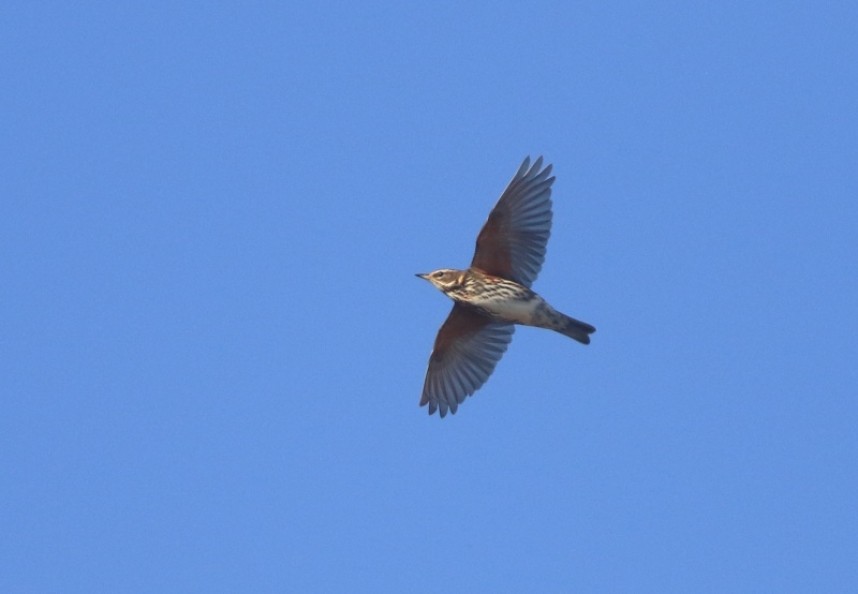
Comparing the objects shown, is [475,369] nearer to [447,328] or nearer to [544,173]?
[447,328]

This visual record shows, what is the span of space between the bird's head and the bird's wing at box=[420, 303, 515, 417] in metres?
0.87

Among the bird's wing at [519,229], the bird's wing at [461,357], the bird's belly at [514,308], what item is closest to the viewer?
the bird's belly at [514,308]

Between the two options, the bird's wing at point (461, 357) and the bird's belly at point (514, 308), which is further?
the bird's wing at point (461, 357)

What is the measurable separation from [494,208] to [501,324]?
1975 millimetres

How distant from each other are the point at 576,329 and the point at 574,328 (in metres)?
0.04

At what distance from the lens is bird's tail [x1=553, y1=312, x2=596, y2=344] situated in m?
25.2

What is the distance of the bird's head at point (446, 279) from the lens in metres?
25.5

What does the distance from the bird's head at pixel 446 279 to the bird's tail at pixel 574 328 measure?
1.50 m

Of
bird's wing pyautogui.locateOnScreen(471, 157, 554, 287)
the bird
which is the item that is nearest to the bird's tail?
the bird

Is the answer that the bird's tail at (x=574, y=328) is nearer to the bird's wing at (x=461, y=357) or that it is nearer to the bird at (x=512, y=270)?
the bird at (x=512, y=270)

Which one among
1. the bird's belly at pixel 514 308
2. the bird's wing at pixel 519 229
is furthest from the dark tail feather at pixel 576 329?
the bird's wing at pixel 519 229

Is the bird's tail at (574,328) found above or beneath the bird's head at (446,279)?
beneath

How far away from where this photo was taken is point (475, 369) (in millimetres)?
26891

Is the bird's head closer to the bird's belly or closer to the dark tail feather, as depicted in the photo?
the bird's belly
